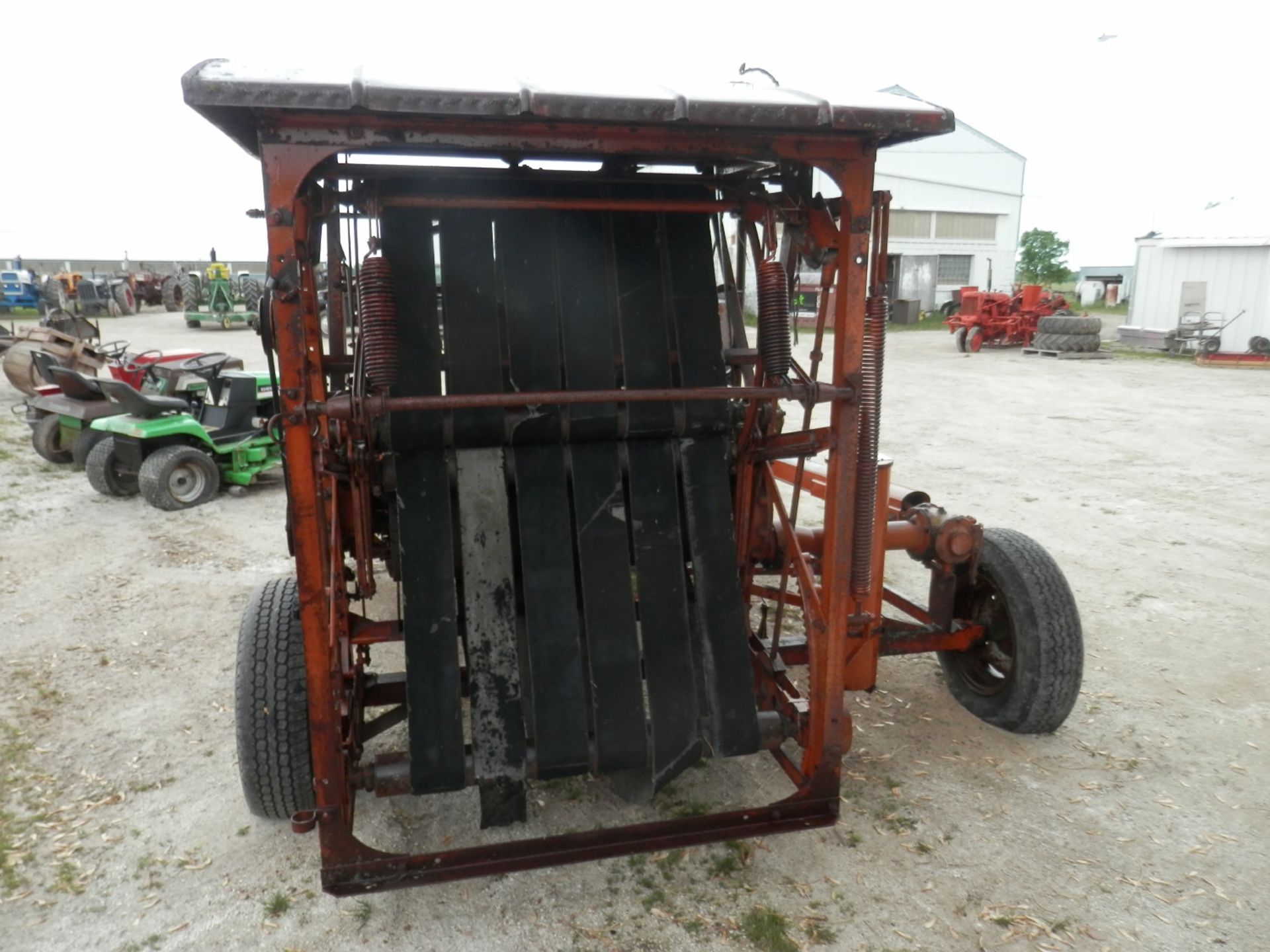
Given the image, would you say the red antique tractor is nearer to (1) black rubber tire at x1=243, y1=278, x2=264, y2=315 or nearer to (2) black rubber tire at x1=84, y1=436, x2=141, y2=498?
(1) black rubber tire at x1=243, y1=278, x2=264, y2=315

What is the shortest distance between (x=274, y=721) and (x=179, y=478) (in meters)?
5.15

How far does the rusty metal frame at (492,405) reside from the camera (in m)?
2.55

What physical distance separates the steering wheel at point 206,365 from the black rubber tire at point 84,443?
103 centimetres

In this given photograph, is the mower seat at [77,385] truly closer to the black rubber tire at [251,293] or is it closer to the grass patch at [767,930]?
the grass patch at [767,930]

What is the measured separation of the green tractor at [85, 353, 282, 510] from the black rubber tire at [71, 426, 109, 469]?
27.1 inches

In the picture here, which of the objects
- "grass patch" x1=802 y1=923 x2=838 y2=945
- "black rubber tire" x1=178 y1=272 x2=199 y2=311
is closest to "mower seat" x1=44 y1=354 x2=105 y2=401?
"grass patch" x1=802 y1=923 x2=838 y2=945

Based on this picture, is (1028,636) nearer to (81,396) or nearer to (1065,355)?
(81,396)

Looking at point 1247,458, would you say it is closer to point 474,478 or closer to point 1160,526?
point 1160,526

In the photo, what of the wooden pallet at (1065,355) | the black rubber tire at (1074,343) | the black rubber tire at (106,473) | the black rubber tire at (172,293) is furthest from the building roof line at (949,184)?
the black rubber tire at (106,473)

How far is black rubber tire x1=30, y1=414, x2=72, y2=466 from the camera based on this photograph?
8.91 m

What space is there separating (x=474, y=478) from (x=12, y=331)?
46.5ft

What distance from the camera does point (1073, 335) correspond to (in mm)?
18875

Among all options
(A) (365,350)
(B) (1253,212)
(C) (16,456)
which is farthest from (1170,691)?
(B) (1253,212)

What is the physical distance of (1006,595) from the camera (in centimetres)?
393
